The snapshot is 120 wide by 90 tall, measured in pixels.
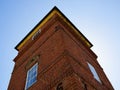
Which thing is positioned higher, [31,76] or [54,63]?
[31,76]

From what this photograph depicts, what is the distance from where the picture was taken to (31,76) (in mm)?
8172

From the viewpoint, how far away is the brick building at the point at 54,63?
577 centimetres

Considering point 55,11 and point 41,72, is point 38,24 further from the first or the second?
point 41,72

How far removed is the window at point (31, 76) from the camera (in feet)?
25.3

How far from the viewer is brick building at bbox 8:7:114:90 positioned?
577 cm

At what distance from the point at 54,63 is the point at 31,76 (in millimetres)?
2160

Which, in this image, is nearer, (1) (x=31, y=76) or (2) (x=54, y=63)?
(2) (x=54, y=63)

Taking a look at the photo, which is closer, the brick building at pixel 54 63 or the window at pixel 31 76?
the brick building at pixel 54 63

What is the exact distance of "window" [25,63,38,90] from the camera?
7.72m

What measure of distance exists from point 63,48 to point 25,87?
304cm

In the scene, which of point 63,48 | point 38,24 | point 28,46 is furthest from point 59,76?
point 38,24

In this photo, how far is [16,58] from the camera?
11.5 meters

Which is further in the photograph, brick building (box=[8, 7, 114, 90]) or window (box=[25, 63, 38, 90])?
window (box=[25, 63, 38, 90])

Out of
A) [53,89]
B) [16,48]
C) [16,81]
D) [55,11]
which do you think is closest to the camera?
[53,89]
